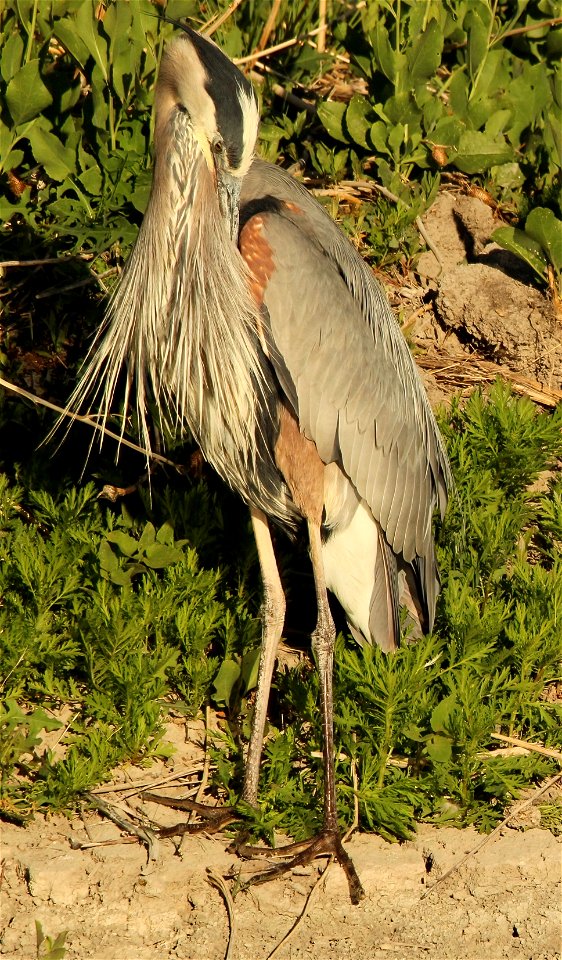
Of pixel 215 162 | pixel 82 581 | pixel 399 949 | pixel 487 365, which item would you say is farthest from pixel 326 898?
pixel 487 365

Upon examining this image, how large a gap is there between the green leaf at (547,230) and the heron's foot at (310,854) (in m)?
2.64

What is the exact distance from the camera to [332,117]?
17.2 feet

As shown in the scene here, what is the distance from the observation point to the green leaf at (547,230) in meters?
4.73

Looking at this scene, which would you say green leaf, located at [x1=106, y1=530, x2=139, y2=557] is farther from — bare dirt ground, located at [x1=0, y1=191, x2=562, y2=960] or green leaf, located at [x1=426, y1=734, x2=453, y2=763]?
green leaf, located at [x1=426, y1=734, x2=453, y2=763]

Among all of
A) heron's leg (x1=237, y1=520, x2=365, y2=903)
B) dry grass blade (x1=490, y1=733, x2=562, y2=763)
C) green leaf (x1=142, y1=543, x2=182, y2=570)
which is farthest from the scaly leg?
dry grass blade (x1=490, y1=733, x2=562, y2=763)

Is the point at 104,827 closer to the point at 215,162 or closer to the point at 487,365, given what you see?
the point at 215,162

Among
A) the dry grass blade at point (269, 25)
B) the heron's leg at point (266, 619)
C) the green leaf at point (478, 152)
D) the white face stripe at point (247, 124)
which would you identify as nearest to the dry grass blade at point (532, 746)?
the heron's leg at point (266, 619)

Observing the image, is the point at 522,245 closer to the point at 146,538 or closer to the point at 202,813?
the point at 146,538

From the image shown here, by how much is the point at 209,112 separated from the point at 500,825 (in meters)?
2.27

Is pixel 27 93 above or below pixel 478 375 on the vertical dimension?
above

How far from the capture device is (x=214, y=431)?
3633mm

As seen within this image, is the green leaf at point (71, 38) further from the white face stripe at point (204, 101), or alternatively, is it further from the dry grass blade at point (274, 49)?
the white face stripe at point (204, 101)

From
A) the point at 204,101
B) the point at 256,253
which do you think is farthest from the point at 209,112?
the point at 256,253

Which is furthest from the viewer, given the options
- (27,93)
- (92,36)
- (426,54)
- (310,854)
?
(426,54)
